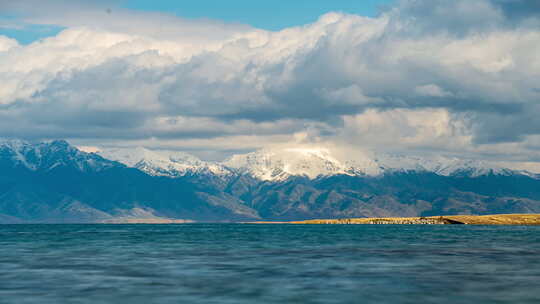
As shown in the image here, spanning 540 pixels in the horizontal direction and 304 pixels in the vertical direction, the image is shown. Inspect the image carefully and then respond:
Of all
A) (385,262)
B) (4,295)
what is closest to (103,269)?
(4,295)

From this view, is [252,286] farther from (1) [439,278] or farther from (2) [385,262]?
(2) [385,262]

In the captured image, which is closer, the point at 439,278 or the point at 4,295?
the point at 4,295

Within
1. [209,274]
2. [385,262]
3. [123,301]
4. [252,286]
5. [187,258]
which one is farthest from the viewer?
[187,258]

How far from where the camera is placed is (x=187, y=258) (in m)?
122

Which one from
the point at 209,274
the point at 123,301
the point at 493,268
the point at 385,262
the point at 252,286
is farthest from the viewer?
the point at 385,262

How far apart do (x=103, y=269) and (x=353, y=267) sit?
1364 inches

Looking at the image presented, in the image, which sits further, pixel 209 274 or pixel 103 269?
pixel 103 269

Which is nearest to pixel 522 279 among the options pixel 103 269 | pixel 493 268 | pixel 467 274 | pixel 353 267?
pixel 467 274

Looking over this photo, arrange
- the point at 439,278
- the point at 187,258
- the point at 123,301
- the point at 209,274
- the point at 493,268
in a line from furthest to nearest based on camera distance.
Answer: the point at 187,258 → the point at 493,268 → the point at 209,274 → the point at 439,278 → the point at 123,301

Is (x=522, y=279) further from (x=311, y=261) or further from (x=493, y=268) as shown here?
(x=311, y=261)

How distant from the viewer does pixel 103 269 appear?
10156 centimetres

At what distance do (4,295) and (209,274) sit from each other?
2789cm

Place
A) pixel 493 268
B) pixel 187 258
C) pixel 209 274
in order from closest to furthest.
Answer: pixel 209 274
pixel 493 268
pixel 187 258

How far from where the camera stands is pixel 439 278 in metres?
87.8
